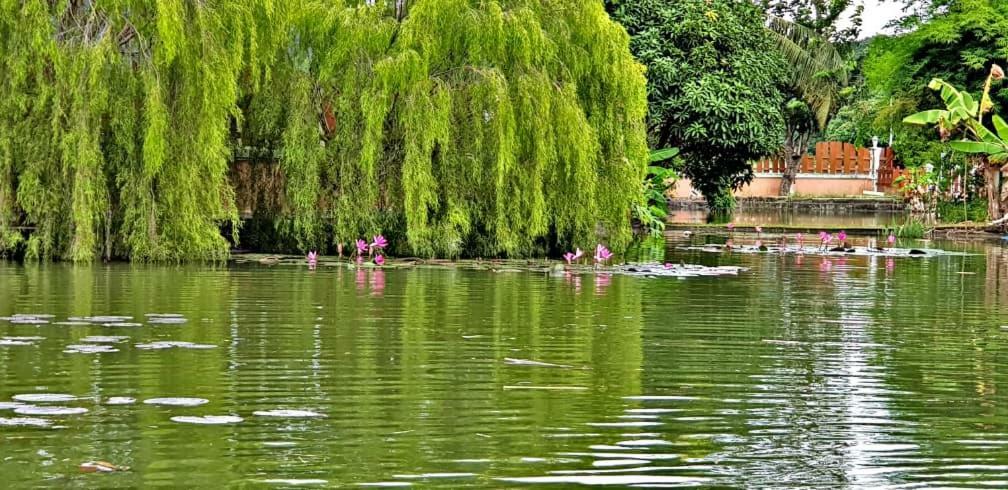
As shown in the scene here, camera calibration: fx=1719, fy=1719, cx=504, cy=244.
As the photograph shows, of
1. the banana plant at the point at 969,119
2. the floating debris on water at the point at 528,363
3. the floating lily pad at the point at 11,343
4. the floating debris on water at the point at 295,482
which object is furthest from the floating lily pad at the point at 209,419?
the banana plant at the point at 969,119

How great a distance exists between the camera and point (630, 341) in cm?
1237

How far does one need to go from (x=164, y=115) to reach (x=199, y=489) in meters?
14.3

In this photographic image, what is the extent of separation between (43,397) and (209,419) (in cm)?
117

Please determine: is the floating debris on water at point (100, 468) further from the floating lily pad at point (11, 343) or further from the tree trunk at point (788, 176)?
the tree trunk at point (788, 176)

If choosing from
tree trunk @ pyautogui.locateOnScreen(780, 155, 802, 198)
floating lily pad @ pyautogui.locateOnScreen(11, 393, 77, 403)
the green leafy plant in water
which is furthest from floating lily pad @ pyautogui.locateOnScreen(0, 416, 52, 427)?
tree trunk @ pyautogui.locateOnScreen(780, 155, 802, 198)

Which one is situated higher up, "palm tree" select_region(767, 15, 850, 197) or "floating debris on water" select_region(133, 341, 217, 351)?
"palm tree" select_region(767, 15, 850, 197)

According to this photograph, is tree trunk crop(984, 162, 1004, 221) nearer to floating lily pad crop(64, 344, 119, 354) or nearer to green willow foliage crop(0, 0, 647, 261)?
green willow foliage crop(0, 0, 647, 261)

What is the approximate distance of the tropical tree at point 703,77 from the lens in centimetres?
3731

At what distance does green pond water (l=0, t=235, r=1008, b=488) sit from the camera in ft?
23.0

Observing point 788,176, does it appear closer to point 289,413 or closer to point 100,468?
point 289,413

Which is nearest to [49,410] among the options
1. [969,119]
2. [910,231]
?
[910,231]

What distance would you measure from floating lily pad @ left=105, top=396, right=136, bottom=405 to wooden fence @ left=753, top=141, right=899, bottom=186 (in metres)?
60.4

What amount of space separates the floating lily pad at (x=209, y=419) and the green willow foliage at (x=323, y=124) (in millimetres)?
12354

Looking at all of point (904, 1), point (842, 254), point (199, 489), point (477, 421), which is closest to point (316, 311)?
point (477, 421)
